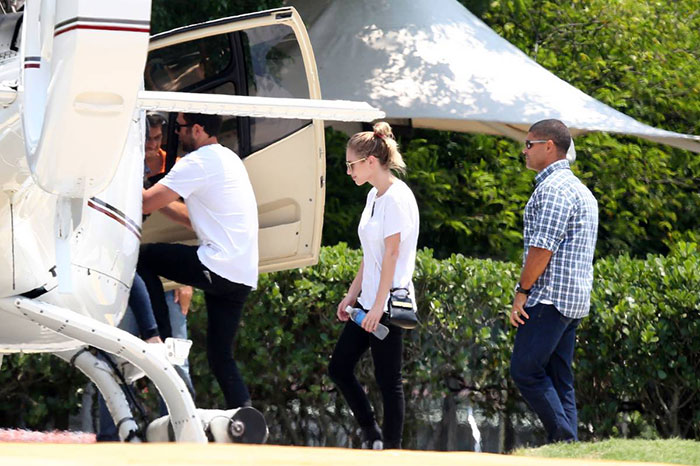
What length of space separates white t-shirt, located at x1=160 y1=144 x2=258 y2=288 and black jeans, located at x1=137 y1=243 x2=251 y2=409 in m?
0.05

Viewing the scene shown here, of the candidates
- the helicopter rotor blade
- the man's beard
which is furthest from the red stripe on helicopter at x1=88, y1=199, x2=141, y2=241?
the man's beard

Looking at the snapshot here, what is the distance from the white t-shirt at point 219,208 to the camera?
5.57 m

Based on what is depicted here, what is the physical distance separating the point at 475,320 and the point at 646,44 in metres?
5.49

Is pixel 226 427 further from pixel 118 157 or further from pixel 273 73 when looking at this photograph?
pixel 273 73

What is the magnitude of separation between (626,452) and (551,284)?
0.85 metres

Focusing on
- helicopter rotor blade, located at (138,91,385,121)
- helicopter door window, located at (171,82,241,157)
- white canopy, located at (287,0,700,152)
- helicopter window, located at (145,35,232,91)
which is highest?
helicopter rotor blade, located at (138,91,385,121)

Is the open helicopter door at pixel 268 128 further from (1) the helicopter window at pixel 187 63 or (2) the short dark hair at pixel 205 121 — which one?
(2) the short dark hair at pixel 205 121

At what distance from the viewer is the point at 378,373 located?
241 inches

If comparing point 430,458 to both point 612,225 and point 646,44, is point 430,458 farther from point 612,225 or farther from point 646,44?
point 646,44

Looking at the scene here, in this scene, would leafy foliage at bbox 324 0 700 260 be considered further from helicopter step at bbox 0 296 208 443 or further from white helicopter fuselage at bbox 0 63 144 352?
helicopter step at bbox 0 296 208 443

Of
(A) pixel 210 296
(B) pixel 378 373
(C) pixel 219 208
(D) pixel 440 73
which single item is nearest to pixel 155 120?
(C) pixel 219 208

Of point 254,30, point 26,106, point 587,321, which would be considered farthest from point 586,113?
point 26,106

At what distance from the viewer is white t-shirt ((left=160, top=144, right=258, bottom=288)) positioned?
5.57 meters

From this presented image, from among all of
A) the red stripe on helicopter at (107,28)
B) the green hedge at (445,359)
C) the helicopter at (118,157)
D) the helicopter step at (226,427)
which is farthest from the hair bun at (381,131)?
the red stripe on helicopter at (107,28)
